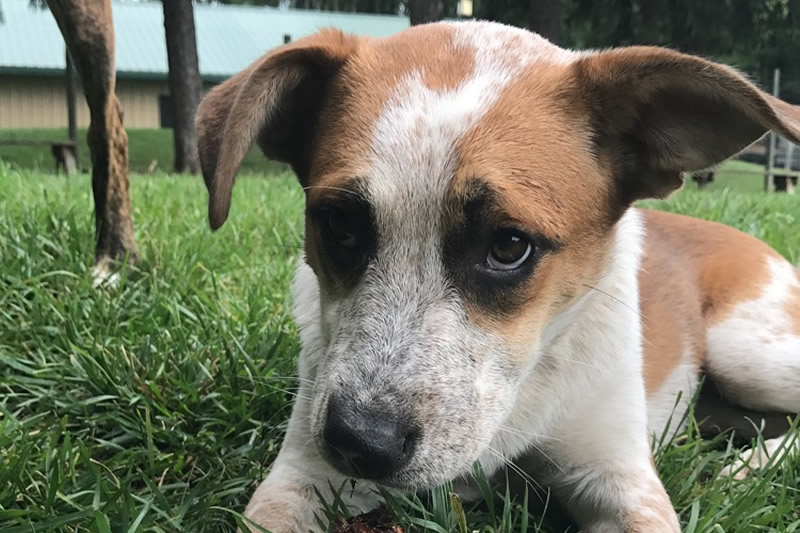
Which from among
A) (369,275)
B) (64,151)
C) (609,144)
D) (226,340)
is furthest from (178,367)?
(64,151)

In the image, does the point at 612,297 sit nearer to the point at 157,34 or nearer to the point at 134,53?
the point at 134,53

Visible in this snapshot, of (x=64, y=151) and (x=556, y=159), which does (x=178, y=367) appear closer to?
(x=556, y=159)

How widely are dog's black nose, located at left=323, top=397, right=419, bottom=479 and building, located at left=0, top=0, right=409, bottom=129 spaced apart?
2987 cm

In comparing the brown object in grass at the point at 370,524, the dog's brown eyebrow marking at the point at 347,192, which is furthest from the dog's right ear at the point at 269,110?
the brown object in grass at the point at 370,524

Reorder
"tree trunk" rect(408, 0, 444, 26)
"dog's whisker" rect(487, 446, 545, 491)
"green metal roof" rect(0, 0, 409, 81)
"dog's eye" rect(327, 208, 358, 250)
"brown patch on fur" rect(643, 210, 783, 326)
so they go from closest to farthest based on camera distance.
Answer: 1. "dog's eye" rect(327, 208, 358, 250)
2. "dog's whisker" rect(487, 446, 545, 491)
3. "brown patch on fur" rect(643, 210, 783, 326)
4. "tree trunk" rect(408, 0, 444, 26)
5. "green metal roof" rect(0, 0, 409, 81)

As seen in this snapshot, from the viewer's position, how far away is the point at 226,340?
3.35 metres

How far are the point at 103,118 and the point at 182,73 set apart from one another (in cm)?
1376

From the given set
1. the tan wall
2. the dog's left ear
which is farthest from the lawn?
the tan wall

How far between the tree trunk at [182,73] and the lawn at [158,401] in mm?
12689

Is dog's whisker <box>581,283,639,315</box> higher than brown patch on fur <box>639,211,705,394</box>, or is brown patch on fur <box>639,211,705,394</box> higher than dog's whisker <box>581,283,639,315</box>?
dog's whisker <box>581,283,639,315</box>

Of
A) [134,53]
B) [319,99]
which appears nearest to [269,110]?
[319,99]

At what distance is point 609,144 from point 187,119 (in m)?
16.1

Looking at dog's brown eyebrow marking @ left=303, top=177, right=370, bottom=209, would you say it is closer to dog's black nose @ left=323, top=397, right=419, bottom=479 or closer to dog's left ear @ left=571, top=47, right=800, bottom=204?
dog's black nose @ left=323, top=397, right=419, bottom=479

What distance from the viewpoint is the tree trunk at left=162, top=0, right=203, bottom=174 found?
16719mm
